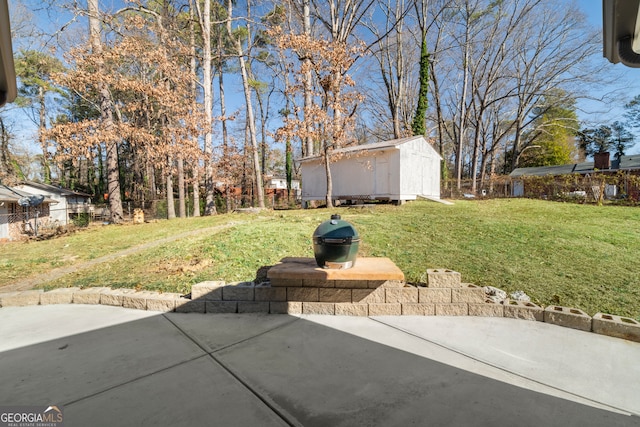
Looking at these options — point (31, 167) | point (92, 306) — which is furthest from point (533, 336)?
point (31, 167)

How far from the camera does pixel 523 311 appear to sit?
3.10 meters

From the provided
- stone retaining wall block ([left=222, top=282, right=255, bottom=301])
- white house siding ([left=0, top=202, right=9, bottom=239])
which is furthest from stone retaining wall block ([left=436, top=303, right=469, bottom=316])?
white house siding ([left=0, top=202, right=9, bottom=239])

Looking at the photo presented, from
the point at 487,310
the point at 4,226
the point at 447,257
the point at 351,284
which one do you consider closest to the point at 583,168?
the point at 447,257

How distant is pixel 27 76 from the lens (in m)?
19.3

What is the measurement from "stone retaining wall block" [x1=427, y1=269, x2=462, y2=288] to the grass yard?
832mm

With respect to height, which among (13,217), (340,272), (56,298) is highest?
(13,217)

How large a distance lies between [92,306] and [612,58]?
534 centimetres

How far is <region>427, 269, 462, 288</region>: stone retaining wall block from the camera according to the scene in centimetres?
Answer: 319

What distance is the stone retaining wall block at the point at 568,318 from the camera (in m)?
2.81

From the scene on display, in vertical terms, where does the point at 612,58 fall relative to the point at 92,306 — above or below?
above

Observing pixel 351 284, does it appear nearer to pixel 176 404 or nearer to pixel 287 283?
pixel 287 283

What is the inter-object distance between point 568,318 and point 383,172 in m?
11.0

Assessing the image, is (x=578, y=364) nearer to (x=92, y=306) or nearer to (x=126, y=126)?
(x=92, y=306)

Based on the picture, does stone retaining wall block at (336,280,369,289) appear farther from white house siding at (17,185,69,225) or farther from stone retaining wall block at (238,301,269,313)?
white house siding at (17,185,69,225)
